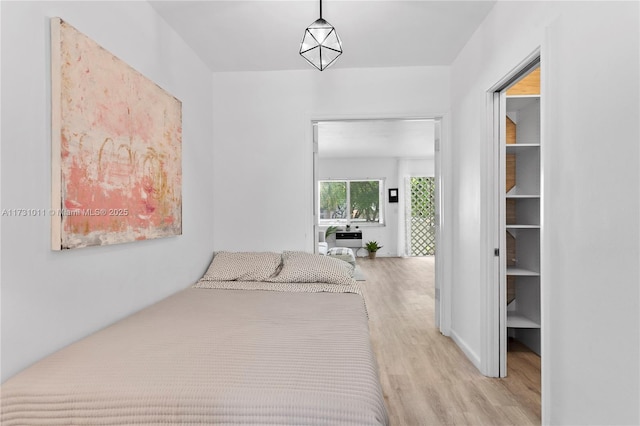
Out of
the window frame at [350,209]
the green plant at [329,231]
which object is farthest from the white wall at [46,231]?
the window frame at [350,209]

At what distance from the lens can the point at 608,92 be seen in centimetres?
132

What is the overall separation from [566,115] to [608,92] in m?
0.27

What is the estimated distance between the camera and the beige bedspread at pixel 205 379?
1.09 metres

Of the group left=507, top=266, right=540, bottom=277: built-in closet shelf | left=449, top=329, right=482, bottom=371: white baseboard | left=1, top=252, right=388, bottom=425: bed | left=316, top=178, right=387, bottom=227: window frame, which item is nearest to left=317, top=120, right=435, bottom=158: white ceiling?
left=316, top=178, right=387, bottom=227: window frame

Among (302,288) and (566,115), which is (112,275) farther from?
(566,115)

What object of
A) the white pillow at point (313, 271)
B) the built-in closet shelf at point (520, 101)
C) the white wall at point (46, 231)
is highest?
the built-in closet shelf at point (520, 101)

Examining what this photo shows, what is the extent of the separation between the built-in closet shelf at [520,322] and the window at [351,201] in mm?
5821

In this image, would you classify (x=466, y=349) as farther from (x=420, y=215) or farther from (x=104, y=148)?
(x=420, y=215)

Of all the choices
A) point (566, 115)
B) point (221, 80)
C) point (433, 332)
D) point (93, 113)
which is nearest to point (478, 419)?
point (433, 332)

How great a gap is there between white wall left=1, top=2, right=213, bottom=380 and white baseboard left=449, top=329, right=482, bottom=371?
236 cm

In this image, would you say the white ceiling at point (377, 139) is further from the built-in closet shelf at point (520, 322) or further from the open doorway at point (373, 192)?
the built-in closet shelf at point (520, 322)

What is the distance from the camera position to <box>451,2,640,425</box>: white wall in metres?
1.21

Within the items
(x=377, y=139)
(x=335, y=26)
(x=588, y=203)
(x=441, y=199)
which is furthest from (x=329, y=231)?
(x=588, y=203)

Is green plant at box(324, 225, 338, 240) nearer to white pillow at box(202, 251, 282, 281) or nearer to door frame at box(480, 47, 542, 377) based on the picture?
white pillow at box(202, 251, 282, 281)
